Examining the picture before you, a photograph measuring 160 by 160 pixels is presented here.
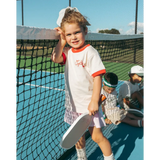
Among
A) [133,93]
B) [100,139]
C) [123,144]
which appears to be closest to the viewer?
[100,139]

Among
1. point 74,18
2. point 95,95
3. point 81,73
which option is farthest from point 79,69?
point 74,18

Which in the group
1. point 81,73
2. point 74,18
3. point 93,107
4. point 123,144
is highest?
point 74,18

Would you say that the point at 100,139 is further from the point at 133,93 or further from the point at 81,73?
A: the point at 133,93

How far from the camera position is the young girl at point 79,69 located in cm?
111

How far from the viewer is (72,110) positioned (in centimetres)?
129

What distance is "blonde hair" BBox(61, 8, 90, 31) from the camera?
1108 mm

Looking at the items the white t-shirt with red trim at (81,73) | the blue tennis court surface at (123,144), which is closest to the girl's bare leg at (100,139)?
the white t-shirt with red trim at (81,73)

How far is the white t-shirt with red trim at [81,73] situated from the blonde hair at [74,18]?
0.45 ft

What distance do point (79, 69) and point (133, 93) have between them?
155cm

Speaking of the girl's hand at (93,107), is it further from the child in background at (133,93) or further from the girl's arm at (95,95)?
the child in background at (133,93)

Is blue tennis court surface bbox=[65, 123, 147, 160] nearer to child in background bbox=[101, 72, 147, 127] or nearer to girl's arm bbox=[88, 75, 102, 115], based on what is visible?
child in background bbox=[101, 72, 147, 127]

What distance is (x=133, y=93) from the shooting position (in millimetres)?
2533

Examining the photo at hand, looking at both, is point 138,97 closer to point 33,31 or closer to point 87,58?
point 87,58
